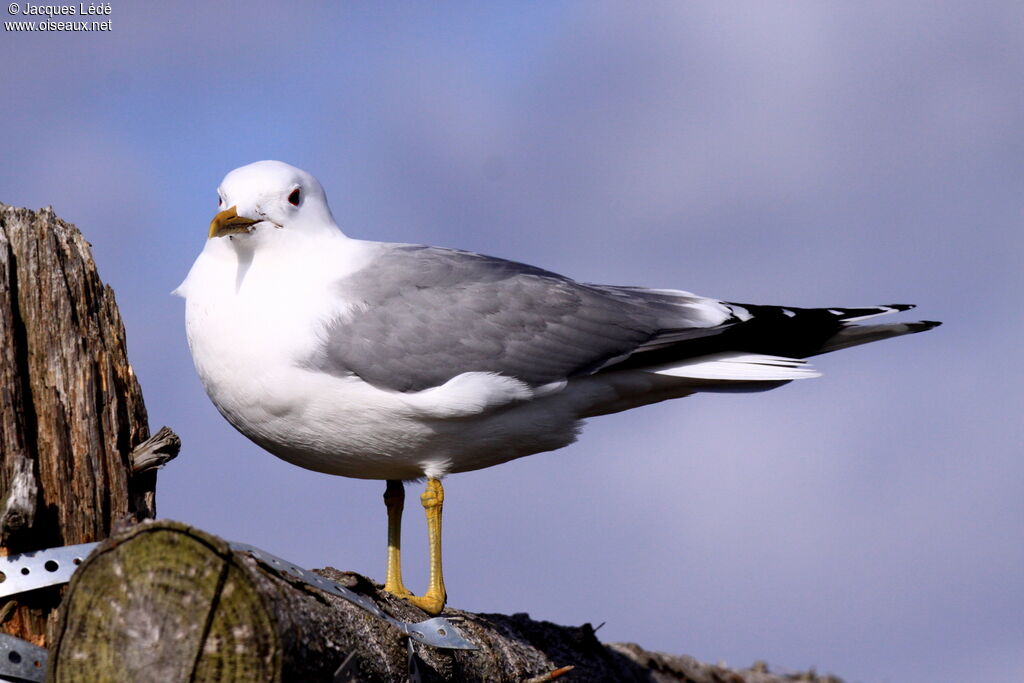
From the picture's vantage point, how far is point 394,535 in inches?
244

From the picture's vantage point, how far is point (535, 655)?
5742 mm

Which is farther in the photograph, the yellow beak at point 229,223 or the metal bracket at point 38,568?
the yellow beak at point 229,223

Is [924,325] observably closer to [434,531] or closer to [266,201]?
[434,531]

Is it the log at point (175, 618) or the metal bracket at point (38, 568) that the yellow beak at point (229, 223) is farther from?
the log at point (175, 618)

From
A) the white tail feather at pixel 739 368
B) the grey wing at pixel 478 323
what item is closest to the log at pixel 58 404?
the grey wing at pixel 478 323

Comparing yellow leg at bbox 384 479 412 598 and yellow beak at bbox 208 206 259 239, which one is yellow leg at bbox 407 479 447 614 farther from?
yellow beak at bbox 208 206 259 239

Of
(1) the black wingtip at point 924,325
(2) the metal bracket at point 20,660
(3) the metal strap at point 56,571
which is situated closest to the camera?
(2) the metal bracket at point 20,660

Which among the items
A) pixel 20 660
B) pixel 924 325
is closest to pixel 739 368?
pixel 924 325

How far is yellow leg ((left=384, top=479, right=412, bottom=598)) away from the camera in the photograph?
19.6ft

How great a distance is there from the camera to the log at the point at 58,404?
440 centimetres

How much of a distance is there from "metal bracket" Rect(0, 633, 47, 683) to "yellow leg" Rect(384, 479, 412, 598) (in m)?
2.01

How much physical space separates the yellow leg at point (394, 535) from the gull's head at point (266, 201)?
154 centimetres

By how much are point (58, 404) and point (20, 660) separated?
3.66 ft

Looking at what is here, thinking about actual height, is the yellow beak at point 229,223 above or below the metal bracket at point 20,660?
above
